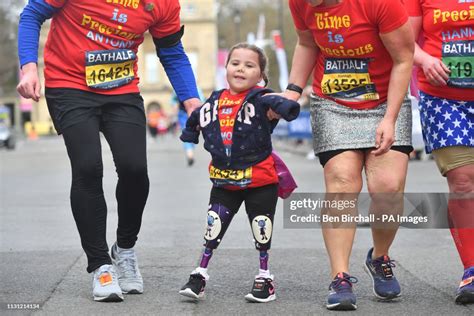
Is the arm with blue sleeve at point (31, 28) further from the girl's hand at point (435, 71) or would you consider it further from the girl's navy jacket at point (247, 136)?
the girl's hand at point (435, 71)

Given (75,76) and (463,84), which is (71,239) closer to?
(75,76)

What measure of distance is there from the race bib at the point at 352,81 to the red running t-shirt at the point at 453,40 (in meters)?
0.47

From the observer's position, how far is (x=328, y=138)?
17.1ft

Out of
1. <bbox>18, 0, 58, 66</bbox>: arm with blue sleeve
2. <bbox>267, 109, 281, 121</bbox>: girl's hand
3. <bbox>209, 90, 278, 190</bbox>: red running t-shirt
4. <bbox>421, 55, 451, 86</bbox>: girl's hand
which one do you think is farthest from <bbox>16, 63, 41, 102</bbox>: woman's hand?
<bbox>421, 55, 451, 86</bbox>: girl's hand

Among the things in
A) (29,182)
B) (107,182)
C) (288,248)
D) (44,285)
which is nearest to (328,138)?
(44,285)

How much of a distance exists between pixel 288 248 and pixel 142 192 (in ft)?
7.04

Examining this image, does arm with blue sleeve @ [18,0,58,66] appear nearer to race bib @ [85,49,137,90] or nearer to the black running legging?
race bib @ [85,49,137,90]

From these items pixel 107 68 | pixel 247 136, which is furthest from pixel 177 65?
pixel 247 136

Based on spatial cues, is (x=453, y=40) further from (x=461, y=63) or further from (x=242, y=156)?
(x=242, y=156)

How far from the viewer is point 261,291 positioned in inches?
202

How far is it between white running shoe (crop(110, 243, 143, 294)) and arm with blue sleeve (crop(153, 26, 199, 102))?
0.90 m

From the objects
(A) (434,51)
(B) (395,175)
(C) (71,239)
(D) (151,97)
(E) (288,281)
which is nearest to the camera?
(B) (395,175)

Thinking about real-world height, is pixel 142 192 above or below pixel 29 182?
above

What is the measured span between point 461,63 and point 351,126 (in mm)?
709
